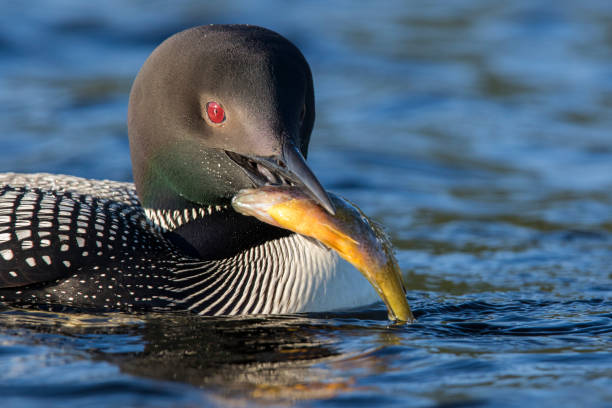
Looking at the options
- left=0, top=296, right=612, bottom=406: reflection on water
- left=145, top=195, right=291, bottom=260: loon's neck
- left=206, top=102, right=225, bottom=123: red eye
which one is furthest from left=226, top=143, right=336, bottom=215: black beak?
left=0, top=296, right=612, bottom=406: reflection on water

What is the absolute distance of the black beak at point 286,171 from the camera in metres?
3.61

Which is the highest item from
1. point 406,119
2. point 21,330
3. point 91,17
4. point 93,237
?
point 91,17

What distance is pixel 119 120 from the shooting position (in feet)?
30.1

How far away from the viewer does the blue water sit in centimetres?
336

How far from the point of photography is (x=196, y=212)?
4.22 metres

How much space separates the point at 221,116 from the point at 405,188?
3951mm

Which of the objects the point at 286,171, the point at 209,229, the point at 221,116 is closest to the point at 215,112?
the point at 221,116

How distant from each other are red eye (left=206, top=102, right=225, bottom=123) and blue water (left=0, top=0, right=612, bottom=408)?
2.60 ft

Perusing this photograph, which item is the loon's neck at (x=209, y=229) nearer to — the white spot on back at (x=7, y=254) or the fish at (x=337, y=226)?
the fish at (x=337, y=226)

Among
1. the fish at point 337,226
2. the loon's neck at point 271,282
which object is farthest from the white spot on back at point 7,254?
the fish at point 337,226

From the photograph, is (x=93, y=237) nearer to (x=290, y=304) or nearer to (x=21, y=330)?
(x=21, y=330)

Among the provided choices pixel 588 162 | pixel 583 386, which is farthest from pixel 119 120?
pixel 583 386

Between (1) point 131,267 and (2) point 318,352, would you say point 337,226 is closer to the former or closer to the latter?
(2) point 318,352

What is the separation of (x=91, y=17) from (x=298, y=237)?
8412 millimetres
